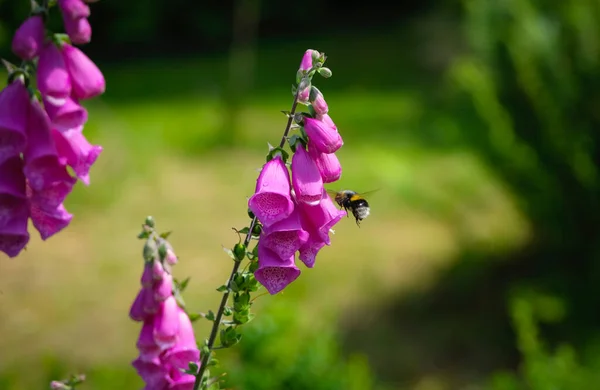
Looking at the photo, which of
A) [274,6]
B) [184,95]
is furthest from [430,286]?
[274,6]

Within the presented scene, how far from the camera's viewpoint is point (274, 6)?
1792cm

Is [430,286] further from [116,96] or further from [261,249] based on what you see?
[116,96]

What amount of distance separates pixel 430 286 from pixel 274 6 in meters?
12.8

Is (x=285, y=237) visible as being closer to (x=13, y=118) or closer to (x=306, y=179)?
(x=306, y=179)

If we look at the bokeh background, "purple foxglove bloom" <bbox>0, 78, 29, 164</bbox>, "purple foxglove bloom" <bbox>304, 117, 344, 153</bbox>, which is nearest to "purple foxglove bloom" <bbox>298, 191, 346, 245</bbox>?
"purple foxglove bloom" <bbox>304, 117, 344, 153</bbox>

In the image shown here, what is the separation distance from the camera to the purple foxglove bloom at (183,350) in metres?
1.35

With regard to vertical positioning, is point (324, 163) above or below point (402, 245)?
below

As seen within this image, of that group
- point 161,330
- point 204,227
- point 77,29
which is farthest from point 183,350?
point 204,227

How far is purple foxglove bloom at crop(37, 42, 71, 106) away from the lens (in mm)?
1180

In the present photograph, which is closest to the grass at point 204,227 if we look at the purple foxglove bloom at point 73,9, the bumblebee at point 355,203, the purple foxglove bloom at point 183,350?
the bumblebee at point 355,203

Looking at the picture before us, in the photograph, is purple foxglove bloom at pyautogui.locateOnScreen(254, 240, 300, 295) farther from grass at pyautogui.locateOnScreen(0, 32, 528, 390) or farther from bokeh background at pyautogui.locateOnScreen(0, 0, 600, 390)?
grass at pyautogui.locateOnScreen(0, 32, 528, 390)

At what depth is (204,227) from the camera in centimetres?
748

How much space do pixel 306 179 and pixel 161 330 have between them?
35cm

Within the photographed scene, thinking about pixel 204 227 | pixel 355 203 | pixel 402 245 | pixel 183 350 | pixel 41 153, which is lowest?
pixel 183 350
